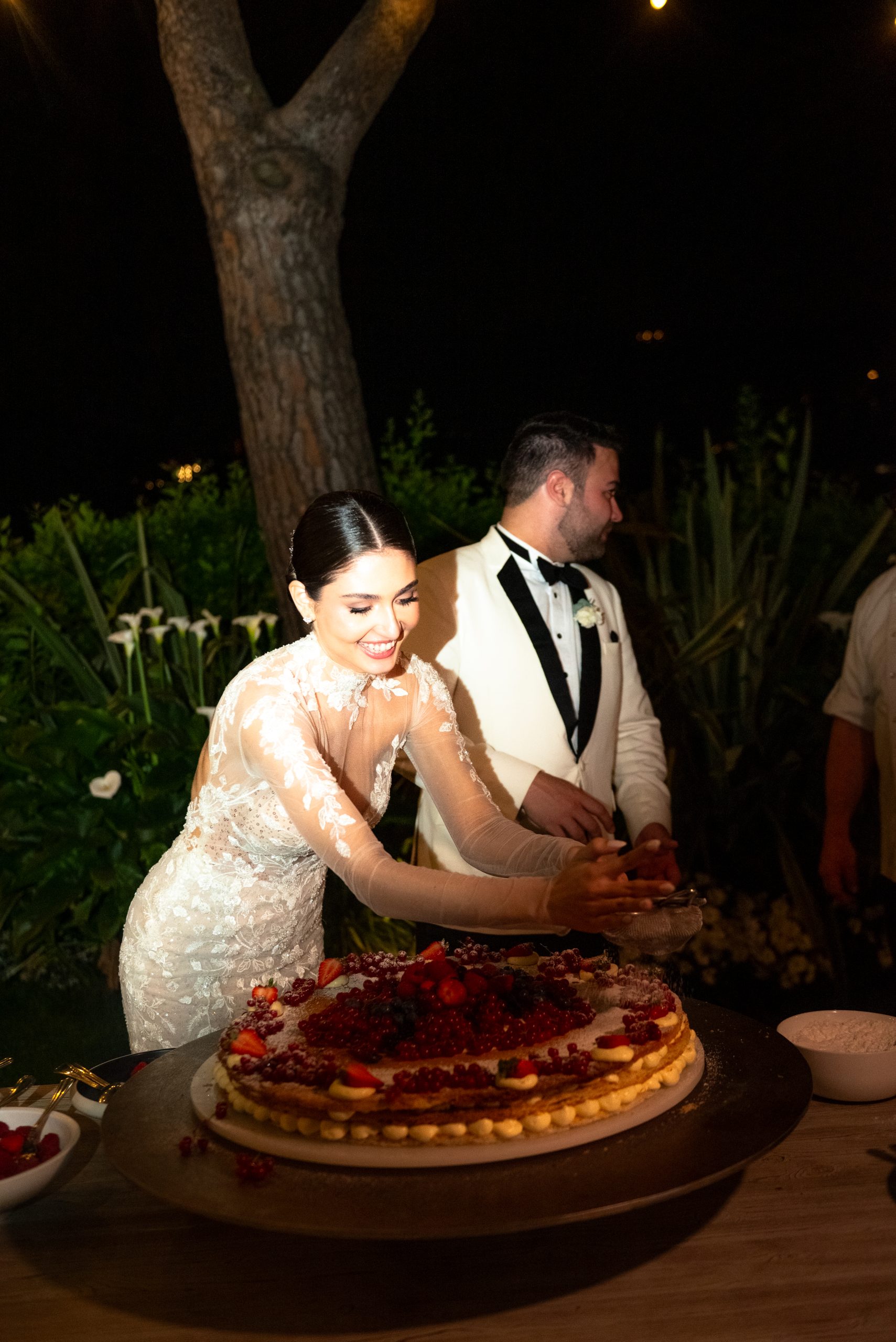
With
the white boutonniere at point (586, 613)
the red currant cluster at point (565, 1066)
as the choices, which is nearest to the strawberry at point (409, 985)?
the red currant cluster at point (565, 1066)

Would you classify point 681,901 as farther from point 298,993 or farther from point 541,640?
point 541,640

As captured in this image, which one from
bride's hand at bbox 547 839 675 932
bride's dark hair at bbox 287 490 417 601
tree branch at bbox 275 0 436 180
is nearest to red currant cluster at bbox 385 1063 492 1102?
bride's hand at bbox 547 839 675 932

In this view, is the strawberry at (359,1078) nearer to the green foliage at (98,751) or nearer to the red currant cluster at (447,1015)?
the red currant cluster at (447,1015)

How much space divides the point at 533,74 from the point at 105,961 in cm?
570

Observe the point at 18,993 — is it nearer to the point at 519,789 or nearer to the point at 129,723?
the point at 129,723

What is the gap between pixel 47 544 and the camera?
5.93 meters

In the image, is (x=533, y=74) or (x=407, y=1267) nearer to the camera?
(x=407, y=1267)

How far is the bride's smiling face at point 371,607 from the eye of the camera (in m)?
2.07

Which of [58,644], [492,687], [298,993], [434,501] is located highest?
[434,501]

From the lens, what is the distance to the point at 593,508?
2861 mm

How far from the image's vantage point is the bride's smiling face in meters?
2.07

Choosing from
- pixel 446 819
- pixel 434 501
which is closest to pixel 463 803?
pixel 446 819

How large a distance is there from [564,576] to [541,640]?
174 mm

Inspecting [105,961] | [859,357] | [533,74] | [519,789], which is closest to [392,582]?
[519,789]
